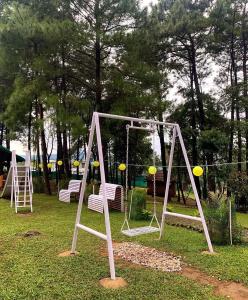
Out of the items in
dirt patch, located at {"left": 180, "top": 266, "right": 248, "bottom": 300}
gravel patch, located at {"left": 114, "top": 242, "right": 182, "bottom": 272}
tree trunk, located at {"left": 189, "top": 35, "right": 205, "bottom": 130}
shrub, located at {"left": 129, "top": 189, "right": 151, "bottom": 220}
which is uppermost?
tree trunk, located at {"left": 189, "top": 35, "right": 205, "bottom": 130}

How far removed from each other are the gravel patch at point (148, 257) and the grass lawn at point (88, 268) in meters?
0.19

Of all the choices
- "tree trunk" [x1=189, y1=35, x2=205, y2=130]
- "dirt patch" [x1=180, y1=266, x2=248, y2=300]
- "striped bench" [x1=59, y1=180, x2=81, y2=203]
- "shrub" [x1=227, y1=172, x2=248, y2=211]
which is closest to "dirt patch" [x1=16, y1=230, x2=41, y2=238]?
"dirt patch" [x1=180, y1=266, x2=248, y2=300]

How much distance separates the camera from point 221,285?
364 centimetres

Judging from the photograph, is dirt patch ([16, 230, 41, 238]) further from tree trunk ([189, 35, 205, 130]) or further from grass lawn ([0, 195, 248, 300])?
tree trunk ([189, 35, 205, 130])

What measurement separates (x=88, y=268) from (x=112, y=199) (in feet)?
15.4

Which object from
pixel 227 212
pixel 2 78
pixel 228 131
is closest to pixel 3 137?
pixel 2 78

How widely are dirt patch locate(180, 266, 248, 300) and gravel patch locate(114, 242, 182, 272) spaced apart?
0.60 ft

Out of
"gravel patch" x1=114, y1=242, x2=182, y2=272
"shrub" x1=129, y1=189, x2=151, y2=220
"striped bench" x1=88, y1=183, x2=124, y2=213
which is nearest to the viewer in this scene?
"gravel patch" x1=114, y1=242, x2=182, y2=272

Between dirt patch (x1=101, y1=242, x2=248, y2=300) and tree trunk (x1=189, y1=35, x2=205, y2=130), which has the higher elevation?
tree trunk (x1=189, y1=35, x2=205, y2=130)

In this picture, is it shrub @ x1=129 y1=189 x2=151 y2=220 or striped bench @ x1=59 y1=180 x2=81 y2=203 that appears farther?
striped bench @ x1=59 y1=180 x2=81 y2=203

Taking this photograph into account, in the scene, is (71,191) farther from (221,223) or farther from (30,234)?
(221,223)

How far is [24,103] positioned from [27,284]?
24.5 feet

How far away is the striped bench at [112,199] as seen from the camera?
347 inches

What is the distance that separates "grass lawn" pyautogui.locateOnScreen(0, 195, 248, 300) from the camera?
3365 millimetres
